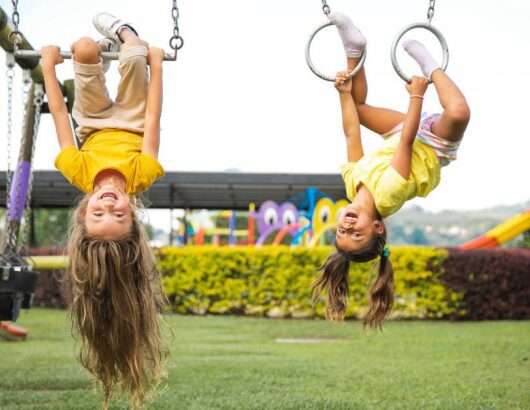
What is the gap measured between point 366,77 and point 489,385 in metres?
3.03

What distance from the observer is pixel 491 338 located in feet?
32.3

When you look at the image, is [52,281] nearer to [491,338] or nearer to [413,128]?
[491,338]

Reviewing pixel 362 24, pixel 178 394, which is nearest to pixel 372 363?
pixel 178 394

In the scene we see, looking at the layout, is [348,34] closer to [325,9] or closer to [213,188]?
[325,9]

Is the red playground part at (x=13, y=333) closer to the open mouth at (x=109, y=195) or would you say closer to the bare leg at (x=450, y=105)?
the open mouth at (x=109, y=195)

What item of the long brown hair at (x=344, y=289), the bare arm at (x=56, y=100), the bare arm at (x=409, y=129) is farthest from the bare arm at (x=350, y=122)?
the bare arm at (x=56, y=100)

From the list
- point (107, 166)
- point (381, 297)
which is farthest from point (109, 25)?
point (381, 297)

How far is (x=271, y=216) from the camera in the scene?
1656 cm

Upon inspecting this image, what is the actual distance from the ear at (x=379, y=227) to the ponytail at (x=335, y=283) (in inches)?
12.6

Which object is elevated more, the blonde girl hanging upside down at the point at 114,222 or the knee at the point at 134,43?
the knee at the point at 134,43

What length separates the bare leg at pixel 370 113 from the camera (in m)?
4.48

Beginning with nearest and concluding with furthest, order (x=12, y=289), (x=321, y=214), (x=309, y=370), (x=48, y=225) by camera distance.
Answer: (x=12, y=289), (x=309, y=370), (x=321, y=214), (x=48, y=225)

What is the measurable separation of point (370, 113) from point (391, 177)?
26.3 inches

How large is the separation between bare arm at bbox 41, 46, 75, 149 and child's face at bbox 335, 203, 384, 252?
1503mm
